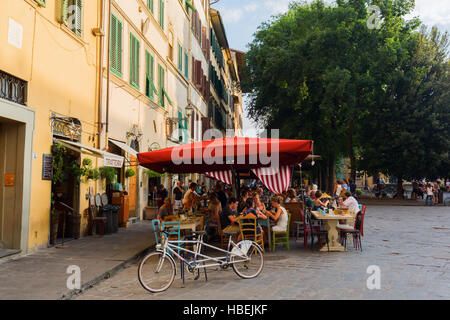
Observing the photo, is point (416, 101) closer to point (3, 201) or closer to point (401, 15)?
point (401, 15)

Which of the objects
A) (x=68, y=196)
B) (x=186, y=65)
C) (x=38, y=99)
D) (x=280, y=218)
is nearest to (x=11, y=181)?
(x=38, y=99)

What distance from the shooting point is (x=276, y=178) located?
1212 cm

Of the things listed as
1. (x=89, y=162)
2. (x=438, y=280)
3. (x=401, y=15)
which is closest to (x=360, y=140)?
(x=401, y=15)

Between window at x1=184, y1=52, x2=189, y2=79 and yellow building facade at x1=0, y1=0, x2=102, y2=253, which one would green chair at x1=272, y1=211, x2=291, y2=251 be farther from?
window at x1=184, y1=52, x2=189, y2=79

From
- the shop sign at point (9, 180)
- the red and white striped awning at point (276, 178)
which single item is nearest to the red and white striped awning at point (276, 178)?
the red and white striped awning at point (276, 178)

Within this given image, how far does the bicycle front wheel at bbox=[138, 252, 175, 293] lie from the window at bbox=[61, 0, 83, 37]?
6892 millimetres

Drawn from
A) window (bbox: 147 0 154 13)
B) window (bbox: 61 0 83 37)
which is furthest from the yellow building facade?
window (bbox: 147 0 154 13)

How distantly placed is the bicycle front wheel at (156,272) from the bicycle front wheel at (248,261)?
1.24 m

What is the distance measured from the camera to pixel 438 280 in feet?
22.5

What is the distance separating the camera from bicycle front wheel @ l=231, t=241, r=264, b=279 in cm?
711

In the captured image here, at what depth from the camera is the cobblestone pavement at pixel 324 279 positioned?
6.04m

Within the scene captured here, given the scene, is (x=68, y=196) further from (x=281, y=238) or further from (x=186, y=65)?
(x=186, y=65)

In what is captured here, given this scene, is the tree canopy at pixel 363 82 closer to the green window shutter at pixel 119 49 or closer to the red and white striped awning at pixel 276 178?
Result: the green window shutter at pixel 119 49

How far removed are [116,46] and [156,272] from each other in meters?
9.80
